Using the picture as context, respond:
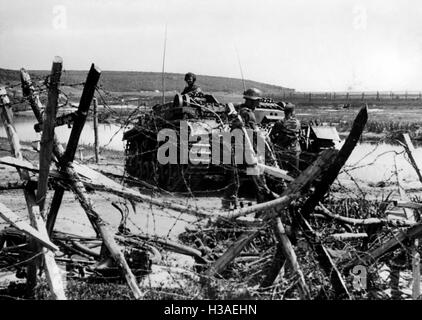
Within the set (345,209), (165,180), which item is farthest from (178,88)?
(345,209)

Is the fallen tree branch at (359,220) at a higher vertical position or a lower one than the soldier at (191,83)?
lower

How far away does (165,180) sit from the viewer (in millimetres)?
14609

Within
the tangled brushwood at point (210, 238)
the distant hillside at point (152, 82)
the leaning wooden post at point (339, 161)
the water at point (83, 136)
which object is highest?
the distant hillside at point (152, 82)

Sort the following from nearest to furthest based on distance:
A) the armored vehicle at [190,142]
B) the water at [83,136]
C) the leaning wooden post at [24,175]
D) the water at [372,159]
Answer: the leaning wooden post at [24,175] < the armored vehicle at [190,142] < the water at [372,159] < the water at [83,136]

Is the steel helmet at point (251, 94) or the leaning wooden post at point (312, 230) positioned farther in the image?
the steel helmet at point (251, 94)

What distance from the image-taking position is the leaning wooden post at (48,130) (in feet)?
15.3

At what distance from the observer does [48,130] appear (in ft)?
15.9

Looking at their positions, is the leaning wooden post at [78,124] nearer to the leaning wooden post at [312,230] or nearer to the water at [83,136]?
the leaning wooden post at [312,230]

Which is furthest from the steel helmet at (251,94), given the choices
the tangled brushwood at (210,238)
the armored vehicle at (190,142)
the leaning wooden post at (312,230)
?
the leaning wooden post at (312,230)

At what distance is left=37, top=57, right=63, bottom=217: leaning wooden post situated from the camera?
4652 millimetres

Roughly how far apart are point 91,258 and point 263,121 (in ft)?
27.0

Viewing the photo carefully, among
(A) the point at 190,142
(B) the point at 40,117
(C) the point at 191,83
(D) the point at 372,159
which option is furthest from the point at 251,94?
(D) the point at 372,159

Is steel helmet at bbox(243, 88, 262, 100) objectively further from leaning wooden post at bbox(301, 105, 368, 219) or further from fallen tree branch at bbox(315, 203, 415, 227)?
leaning wooden post at bbox(301, 105, 368, 219)

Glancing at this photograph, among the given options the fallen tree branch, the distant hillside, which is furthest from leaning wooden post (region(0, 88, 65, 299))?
the distant hillside
